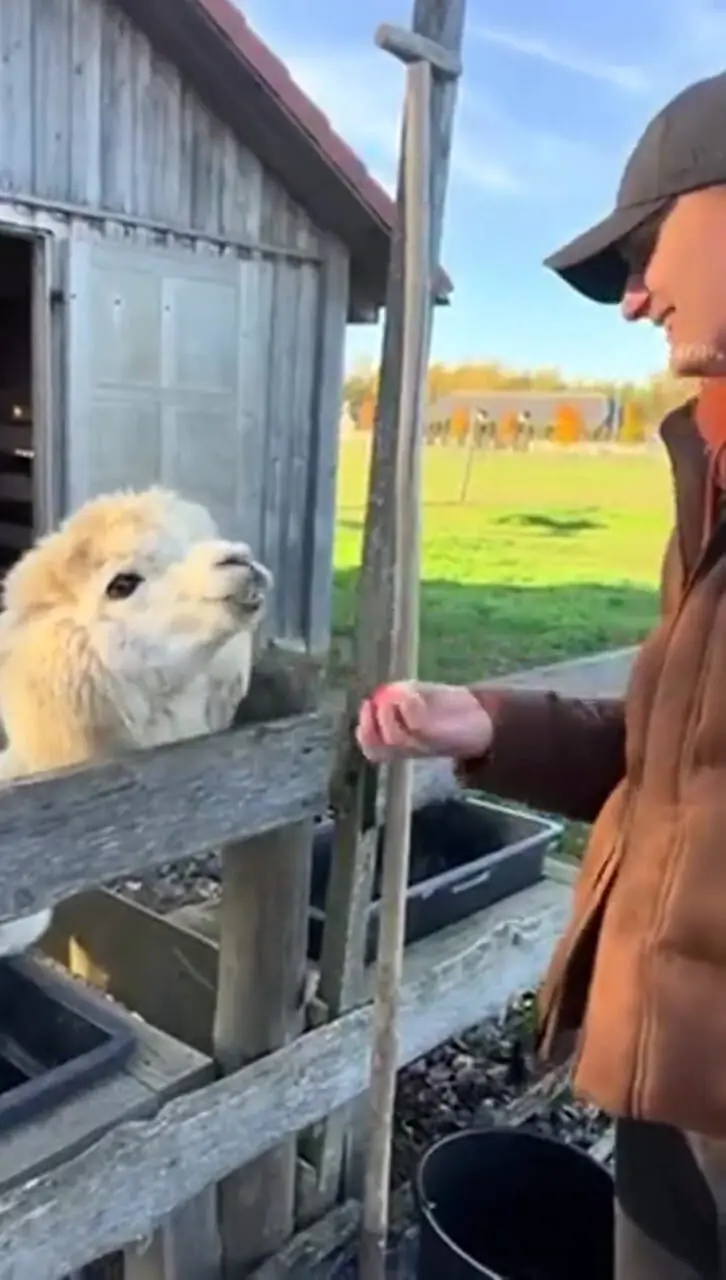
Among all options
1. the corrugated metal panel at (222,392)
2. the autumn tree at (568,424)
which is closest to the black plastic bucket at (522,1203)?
the autumn tree at (568,424)

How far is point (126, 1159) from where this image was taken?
112cm

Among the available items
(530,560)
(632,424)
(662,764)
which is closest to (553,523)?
(530,560)

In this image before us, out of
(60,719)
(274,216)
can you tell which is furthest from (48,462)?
(60,719)

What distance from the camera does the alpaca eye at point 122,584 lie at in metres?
1.12

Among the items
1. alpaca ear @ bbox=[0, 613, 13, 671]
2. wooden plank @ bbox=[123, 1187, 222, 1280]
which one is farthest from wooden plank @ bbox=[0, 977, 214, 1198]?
alpaca ear @ bbox=[0, 613, 13, 671]

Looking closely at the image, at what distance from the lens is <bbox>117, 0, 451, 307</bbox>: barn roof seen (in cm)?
275

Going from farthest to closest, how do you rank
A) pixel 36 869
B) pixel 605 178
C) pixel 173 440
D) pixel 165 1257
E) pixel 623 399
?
pixel 173 440
pixel 605 178
pixel 623 399
pixel 165 1257
pixel 36 869

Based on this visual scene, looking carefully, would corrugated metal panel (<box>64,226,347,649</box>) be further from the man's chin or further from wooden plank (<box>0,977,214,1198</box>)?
the man's chin

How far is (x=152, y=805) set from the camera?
1018 mm

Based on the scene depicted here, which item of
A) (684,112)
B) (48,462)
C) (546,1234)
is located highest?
(684,112)

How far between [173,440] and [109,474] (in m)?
0.23

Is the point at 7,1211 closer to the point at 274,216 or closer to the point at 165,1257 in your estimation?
the point at 165,1257

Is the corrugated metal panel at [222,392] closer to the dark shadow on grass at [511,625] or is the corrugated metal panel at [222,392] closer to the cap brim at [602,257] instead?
the dark shadow on grass at [511,625]

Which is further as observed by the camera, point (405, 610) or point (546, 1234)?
point (546, 1234)
